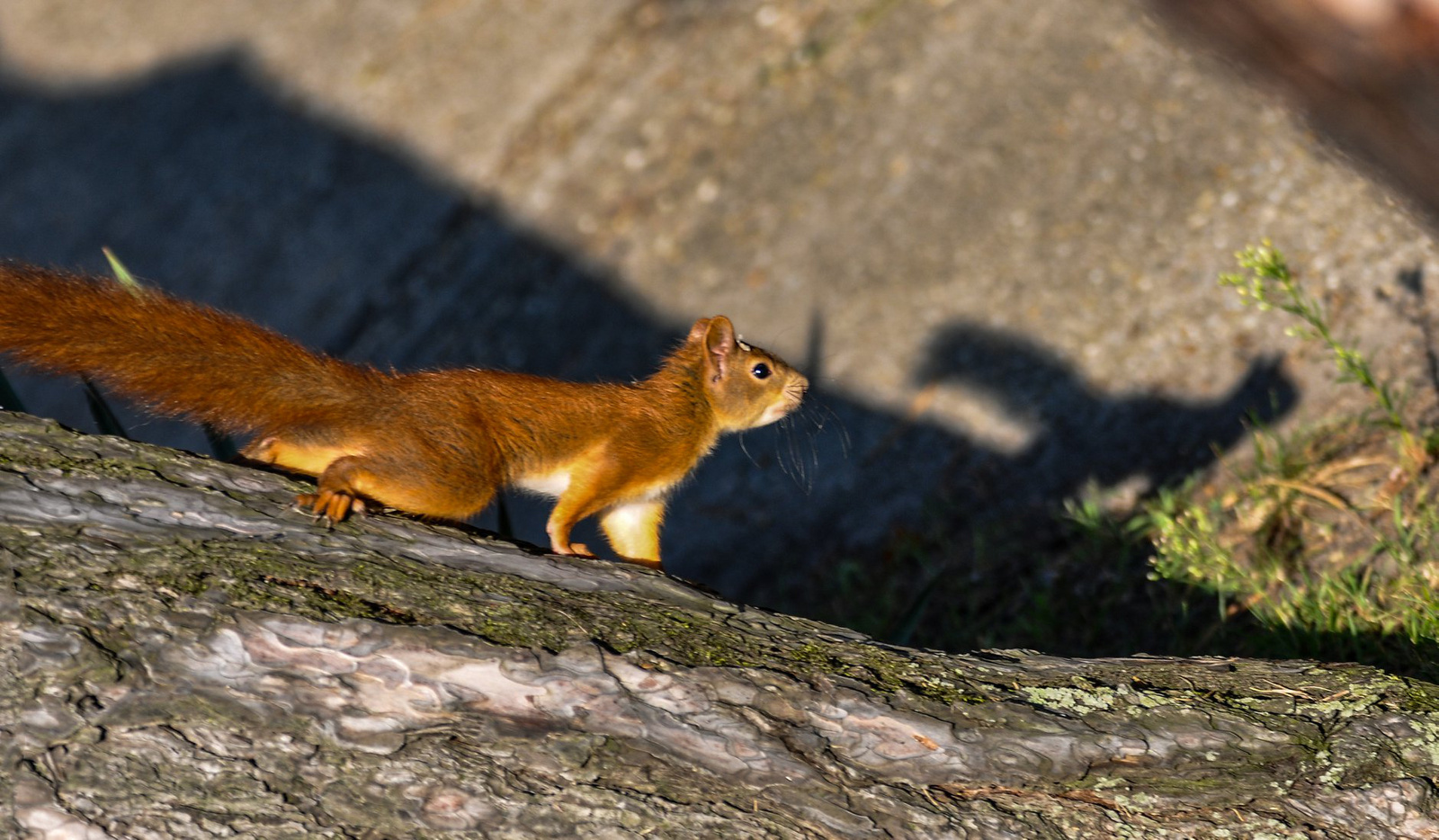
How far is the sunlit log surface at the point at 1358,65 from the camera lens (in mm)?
603

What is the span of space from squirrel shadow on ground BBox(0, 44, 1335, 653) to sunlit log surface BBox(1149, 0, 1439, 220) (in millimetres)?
3045

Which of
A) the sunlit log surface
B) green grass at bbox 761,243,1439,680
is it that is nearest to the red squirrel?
green grass at bbox 761,243,1439,680

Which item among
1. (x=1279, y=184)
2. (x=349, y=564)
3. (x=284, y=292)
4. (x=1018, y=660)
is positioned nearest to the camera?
(x=349, y=564)

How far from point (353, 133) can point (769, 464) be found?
3409 millimetres

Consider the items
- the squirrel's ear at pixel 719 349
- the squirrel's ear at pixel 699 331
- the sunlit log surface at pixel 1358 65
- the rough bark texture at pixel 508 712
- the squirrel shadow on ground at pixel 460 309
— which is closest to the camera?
the sunlit log surface at pixel 1358 65

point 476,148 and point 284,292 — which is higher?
point 476,148

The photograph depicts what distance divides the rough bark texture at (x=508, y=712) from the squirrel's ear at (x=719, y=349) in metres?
1.34

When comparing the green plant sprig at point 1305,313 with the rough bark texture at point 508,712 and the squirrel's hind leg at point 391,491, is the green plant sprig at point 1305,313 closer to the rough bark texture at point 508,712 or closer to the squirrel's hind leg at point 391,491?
the rough bark texture at point 508,712

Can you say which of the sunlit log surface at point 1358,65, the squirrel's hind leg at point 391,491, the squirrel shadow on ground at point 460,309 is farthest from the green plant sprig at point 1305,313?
the sunlit log surface at point 1358,65

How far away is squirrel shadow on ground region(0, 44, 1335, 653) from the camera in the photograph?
15.2ft

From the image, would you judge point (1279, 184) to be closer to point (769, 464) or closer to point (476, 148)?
point (769, 464)

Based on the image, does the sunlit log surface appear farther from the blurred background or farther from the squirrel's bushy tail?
the blurred background

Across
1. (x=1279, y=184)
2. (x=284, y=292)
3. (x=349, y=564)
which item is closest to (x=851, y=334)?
(x=1279, y=184)

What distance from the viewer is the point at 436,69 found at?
23.3 feet
